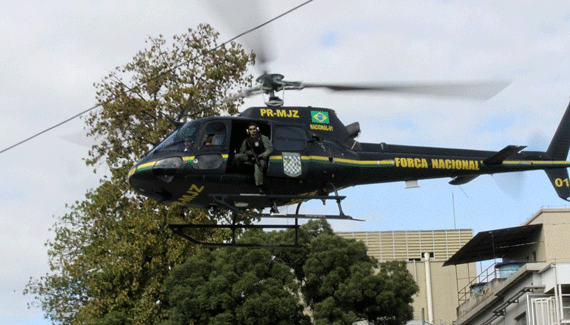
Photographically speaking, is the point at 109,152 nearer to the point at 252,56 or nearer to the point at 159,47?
the point at 159,47

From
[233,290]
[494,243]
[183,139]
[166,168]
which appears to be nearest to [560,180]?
[183,139]

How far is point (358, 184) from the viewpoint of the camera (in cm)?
2162

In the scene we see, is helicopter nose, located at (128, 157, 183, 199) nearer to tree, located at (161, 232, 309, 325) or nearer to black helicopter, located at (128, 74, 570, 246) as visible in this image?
black helicopter, located at (128, 74, 570, 246)

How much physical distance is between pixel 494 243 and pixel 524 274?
6482mm

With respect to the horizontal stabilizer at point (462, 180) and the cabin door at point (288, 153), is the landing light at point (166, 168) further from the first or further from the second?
the horizontal stabilizer at point (462, 180)

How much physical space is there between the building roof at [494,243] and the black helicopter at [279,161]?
21483mm

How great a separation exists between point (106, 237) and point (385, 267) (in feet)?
34.2

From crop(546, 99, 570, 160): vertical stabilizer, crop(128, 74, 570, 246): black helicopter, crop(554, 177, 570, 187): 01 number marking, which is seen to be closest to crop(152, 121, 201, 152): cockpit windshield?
crop(128, 74, 570, 246): black helicopter

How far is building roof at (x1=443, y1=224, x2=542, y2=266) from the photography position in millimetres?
43156

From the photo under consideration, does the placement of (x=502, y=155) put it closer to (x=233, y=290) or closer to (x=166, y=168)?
(x=166, y=168)

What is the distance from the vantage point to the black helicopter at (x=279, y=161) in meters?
19.2

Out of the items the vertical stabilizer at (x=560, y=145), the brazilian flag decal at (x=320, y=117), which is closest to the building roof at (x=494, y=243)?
the vertical stabilizer at (x=560, y=145)

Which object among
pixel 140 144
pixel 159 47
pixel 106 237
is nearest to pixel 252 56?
pixel 159 47

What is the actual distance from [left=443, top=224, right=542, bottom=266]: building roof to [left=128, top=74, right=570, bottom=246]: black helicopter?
2148 centimetres
